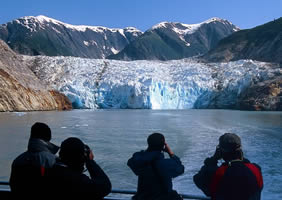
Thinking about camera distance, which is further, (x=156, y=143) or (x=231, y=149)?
(x=156, y=143)

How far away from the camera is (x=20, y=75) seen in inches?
1407

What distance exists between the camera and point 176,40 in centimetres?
14488

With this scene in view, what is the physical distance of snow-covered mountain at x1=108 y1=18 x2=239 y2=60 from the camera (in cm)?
12712

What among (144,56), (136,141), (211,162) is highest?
(144,56)

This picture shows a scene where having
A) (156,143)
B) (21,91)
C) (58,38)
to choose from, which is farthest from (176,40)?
(156,143)

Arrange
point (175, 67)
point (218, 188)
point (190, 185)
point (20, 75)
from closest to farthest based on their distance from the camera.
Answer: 1. point (218, 188)
2. point (190, 185)
3. point (20, 75)
4. point (175, 67)

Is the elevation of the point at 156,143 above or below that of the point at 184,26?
below

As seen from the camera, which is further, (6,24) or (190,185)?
(6,24)

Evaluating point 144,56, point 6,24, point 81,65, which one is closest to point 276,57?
point 81,65

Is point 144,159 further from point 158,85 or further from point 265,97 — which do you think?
point 158,85

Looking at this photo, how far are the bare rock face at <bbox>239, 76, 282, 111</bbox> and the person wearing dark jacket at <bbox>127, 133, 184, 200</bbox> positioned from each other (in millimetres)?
34713

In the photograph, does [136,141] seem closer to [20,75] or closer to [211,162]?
[211,162]

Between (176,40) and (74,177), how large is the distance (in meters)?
146

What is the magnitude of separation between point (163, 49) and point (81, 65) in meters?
91.7
